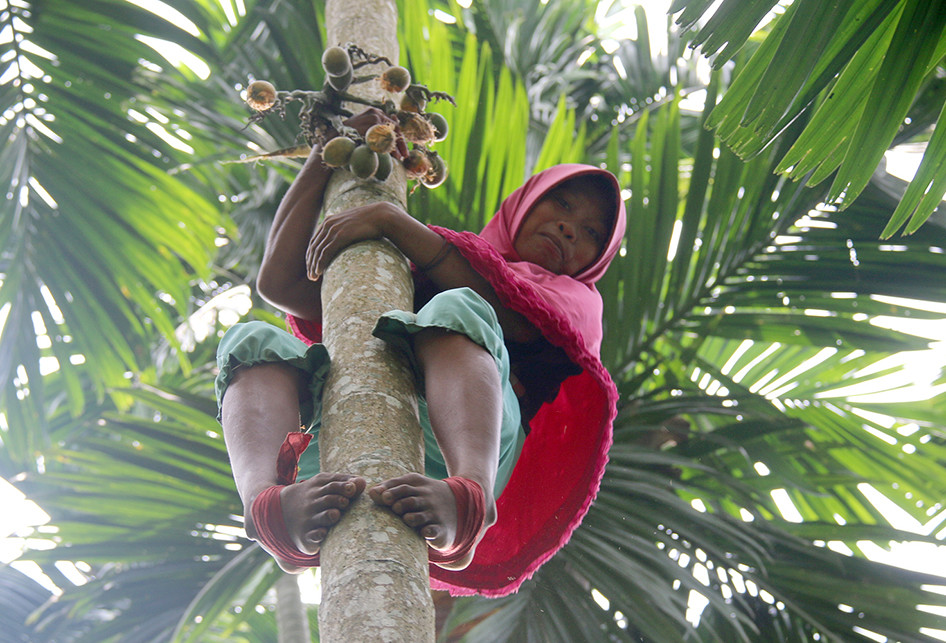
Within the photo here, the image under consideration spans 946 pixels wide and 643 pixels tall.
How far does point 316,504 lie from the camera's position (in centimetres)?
99

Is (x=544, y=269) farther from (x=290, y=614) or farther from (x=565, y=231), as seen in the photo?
(x=290, y=614)

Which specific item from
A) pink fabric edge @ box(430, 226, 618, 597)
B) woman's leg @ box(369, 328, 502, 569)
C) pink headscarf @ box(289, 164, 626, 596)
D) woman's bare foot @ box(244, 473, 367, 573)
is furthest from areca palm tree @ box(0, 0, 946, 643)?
woman's bare foot @ box(244, 473, 367, 573)

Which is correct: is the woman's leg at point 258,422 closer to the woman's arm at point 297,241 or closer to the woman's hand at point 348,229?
the woman's hand at point 348,229

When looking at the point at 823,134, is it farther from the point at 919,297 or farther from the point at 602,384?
the point at 919,297

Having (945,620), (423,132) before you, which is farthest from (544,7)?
(945,620)

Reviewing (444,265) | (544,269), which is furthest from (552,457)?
(444,265)

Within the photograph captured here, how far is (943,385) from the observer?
2830 mm

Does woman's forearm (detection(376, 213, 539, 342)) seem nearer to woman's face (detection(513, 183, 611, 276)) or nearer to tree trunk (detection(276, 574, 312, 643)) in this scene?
woman's face (detection(513, 183, 611, 276))

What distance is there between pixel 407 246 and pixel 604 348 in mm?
1061

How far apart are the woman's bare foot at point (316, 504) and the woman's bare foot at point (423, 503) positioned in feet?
0.09

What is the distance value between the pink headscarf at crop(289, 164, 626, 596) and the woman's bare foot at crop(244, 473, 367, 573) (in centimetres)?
59

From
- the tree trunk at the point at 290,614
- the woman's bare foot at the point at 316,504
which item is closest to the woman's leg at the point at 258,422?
the woman's bare foot at the point at 316,504

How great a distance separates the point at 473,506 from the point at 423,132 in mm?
707

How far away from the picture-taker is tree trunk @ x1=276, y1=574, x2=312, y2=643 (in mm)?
2910
